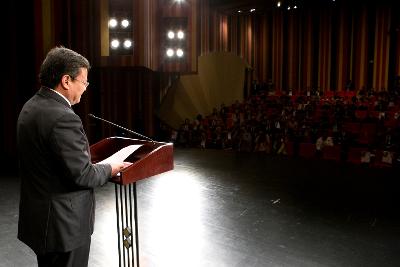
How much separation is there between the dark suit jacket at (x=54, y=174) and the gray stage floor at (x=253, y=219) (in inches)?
49.9

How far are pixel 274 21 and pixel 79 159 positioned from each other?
42.5 feet

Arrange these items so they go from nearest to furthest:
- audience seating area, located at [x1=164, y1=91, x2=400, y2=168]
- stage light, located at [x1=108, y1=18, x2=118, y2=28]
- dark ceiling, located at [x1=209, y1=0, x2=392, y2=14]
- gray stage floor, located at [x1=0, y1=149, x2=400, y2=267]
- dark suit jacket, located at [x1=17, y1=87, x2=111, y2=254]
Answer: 1. dark suit jacket, located at [x1=17, y1=87, x2=111, y2=254]
2. gray stage floor, located at [x1=0, y1=149, x2=400, y2=267]
3. audience seating area, located at [x1=164, y1=91, x2=400, y2=168]
4. stage light, located at [x1=108, y1=18, x2=118, y2=28]
5. dark ceiling, located at [x1=209, y1=0, x2=392, y2=14]

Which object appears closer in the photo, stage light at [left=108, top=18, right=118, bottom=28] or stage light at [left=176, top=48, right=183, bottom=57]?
stage light at [left=108, top=18, right=118, bottom=28]

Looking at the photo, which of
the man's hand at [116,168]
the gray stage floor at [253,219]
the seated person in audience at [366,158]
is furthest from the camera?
the seated person in audience at [366,158]

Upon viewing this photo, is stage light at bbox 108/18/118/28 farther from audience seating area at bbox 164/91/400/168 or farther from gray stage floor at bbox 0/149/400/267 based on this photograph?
gray stage floor at bbox 0/149/400/267

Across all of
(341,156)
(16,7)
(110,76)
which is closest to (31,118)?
(341,156)

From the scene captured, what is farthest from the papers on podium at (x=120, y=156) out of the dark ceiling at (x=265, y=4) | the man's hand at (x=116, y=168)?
the dark ceiling at (x=265, y=4)

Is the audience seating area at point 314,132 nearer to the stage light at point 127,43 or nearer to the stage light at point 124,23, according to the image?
the stage light at point 127,43

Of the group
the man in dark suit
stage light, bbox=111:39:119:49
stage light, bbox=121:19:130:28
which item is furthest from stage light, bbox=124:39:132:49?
Result: the man in dark suit

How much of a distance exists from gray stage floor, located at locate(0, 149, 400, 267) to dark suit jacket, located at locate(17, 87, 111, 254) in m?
1.27

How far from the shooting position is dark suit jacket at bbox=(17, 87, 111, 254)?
1.25 metres

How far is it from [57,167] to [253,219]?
7.79ft

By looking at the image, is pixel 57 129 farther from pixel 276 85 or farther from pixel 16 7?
pixel 276 85

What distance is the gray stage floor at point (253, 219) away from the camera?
262 cm
